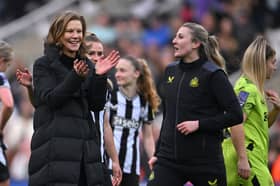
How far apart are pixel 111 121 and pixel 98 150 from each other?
7.36 feet

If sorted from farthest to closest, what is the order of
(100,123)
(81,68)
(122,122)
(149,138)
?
(149,138) < (122,122) < (100,123) < (81,68)

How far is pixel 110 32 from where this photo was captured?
822 inches

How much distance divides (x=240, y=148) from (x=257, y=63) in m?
0.90

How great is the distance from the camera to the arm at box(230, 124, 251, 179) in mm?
10305

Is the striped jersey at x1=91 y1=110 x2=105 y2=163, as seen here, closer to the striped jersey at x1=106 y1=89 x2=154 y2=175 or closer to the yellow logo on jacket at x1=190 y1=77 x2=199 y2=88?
the yellow logo on jacket at x1=190 y1=77 x2=199 y2=88

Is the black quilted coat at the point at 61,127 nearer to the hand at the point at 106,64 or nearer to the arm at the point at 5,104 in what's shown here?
the hand at the point at 106,64

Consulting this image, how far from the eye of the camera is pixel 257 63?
10695 mm

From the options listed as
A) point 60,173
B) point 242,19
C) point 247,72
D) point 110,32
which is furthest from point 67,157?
point 110,32

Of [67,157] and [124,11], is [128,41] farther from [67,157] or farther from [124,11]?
[67,157]

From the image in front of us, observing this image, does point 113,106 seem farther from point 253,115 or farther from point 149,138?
point 253,115

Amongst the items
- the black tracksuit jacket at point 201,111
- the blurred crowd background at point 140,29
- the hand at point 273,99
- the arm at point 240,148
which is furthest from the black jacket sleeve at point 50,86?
the blurred crowd background at point 140,29

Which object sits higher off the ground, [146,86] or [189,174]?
[146,86]

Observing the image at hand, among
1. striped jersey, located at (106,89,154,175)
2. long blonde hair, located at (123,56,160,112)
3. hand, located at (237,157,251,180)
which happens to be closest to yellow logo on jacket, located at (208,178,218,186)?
hand, located at (237,157,251,180)

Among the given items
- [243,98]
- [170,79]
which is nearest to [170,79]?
[170,79]
